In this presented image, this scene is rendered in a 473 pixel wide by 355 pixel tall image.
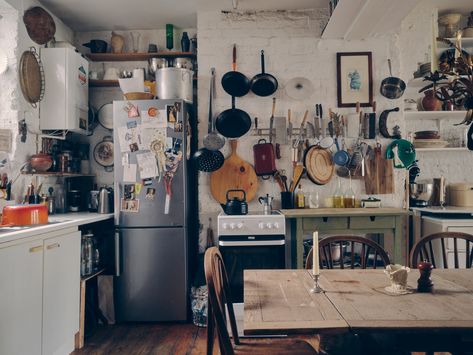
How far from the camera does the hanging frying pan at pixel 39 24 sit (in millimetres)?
3318

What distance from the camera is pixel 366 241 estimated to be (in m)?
2.21

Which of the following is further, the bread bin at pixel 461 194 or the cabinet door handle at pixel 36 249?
the bread bin at pixel 461 194

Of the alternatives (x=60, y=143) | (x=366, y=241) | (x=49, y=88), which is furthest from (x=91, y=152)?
(x=366, y=241)

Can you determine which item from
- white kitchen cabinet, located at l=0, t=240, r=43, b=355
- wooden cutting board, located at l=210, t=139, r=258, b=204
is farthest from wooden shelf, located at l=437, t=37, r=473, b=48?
white kitchen cabinet, located at l=0, t=240, r=43, b=355

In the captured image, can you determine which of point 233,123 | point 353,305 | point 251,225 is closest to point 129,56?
point 233,123

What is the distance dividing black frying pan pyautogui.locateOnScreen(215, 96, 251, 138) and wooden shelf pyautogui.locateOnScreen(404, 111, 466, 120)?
1.58 metres

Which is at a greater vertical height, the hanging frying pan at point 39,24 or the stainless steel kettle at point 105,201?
the hanging frying pan at point 39,24

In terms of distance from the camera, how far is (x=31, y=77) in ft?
10.8

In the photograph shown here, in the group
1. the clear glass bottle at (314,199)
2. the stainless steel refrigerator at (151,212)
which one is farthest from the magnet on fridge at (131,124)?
the clear glass bottle at (314,199)

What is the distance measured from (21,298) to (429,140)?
3.59 m

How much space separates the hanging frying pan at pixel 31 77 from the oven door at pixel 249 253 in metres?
2.00

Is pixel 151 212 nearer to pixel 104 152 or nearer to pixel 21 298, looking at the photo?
pixel 104 152

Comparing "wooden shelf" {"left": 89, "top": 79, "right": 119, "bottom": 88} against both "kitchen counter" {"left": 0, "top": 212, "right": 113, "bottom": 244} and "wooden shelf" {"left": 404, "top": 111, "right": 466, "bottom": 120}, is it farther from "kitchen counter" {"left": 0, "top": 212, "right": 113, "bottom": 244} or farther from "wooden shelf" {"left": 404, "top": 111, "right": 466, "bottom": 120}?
"wooden shelf" {"left": 404, "top": 111, "right": 466, "bottom": 120}

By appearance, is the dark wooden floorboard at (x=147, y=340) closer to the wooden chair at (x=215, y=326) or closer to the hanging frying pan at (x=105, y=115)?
the wooden chair at (x=215, y=326)
